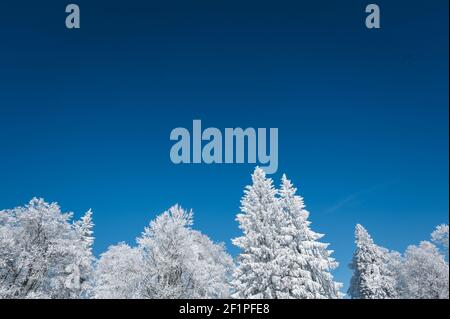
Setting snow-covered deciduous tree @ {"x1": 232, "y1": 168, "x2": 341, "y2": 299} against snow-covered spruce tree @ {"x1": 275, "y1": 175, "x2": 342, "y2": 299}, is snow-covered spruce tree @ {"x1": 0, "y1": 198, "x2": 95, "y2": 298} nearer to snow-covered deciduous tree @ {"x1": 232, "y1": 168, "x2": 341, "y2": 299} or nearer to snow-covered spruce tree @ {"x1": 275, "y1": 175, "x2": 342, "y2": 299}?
snow-covered deciduous tree @ {"x1": 232, "y1": 168, "x2": 341, "y2": 299}

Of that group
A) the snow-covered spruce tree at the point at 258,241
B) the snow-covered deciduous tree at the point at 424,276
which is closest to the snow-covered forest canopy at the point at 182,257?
the snow-covered spruce tree at the point at 258,241

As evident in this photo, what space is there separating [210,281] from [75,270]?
1462cm

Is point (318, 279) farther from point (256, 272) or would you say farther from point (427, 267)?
point (427, 267)

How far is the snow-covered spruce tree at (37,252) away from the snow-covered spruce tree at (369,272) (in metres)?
29.0

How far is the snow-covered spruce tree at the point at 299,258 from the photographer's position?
86.5ft

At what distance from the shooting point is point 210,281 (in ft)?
98.6

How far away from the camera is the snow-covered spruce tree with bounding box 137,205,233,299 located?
90.7 ft

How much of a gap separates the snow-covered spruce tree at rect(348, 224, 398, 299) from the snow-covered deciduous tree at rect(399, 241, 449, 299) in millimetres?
2647

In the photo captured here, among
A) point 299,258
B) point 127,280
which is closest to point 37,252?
point 127,280

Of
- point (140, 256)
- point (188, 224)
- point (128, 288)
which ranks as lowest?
point (128, 288)

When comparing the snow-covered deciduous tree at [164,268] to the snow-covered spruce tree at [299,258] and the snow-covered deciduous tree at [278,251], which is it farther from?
the snow-covered spruce tree at [299,258]

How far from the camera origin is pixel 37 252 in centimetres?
3003
